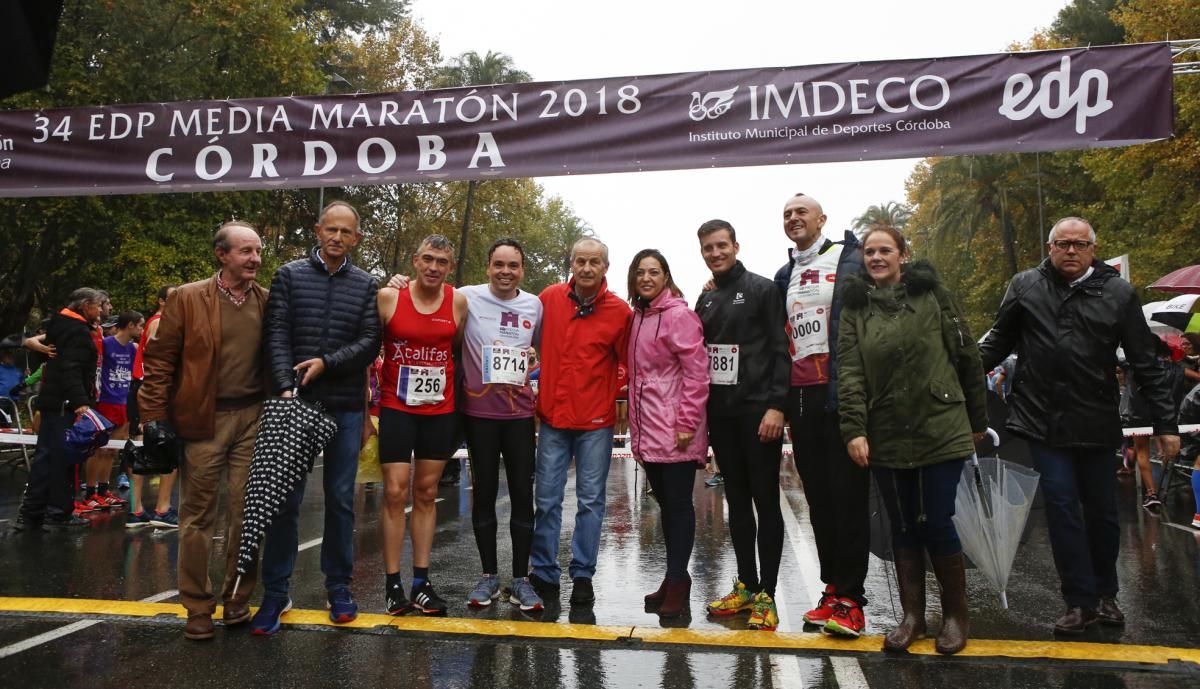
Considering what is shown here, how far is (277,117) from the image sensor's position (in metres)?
7.69

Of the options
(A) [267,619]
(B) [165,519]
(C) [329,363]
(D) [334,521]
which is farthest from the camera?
(B) [165,519]

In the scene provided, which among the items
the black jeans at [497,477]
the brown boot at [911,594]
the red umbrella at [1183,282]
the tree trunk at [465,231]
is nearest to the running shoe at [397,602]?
the black jeans at [497,477]

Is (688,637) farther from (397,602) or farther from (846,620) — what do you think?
(397,602)

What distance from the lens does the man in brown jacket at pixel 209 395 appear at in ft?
14.8

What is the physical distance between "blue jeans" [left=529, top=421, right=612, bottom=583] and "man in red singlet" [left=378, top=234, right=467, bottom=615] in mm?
589

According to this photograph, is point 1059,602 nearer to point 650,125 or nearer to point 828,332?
point 828,332

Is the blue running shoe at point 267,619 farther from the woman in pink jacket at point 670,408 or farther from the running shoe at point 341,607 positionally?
the woman in pink jacket at point 670,408

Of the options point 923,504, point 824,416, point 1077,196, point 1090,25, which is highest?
point 1090,25

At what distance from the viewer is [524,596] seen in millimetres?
5000

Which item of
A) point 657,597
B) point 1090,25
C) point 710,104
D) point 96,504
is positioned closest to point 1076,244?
point 657,597

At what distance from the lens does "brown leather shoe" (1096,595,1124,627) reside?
15.4 feet

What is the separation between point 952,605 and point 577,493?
2091 mm

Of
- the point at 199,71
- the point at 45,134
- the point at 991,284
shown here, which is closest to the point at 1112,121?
the point at 45,134

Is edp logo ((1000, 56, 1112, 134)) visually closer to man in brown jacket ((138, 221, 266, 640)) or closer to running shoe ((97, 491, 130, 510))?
man in brown jacket ((138, 221, 266, 640))
